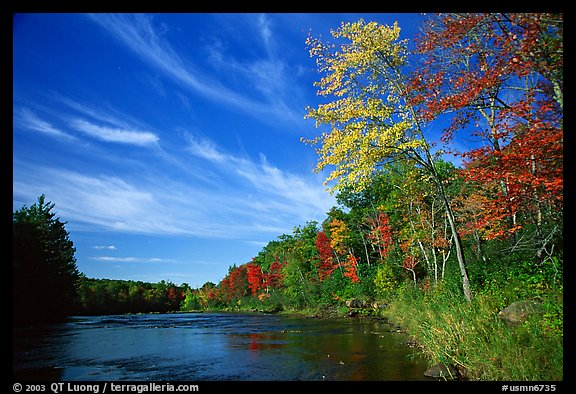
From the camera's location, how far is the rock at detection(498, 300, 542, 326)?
705 cm

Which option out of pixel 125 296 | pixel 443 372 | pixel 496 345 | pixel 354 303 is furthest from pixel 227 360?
pixel 125 296

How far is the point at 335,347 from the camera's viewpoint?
43.0 feet

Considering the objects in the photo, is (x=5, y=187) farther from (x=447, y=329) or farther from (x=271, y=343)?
(x=271, y=343)

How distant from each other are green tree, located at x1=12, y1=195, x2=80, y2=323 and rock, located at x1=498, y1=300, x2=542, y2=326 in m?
34.3

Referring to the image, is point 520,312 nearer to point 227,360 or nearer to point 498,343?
point 498,343

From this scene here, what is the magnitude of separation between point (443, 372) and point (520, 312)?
6.82 ft

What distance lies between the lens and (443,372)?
7.84 m

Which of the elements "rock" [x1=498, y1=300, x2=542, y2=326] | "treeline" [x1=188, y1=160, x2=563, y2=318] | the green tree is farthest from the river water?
the green tree

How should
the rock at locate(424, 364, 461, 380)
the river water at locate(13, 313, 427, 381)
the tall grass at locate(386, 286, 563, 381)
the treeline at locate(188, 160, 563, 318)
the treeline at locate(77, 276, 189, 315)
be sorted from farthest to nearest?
1. the treeline at locate(77, 276, 189, 315)
2. the treeline at locate(188, 160, 563, 318)
3. the river water at locate(13, 313, 427, 381)
4. the rock at locate(424, 364, 461, 380)
5. the tall grass at locate(386, 286, 563, 381)

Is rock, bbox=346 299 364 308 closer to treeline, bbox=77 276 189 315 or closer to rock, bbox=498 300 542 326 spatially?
rock, bbox=498 300 542 326

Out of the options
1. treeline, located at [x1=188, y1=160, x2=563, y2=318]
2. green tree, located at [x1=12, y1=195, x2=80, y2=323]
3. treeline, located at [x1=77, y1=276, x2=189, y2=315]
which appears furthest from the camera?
treeline, located at [x1=77, y1=276, x2=189, y2=315]

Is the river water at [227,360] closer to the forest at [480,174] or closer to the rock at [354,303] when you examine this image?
the forest at [480,174]

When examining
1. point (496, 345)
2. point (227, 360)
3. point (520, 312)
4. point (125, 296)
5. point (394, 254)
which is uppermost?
point (394, 254)

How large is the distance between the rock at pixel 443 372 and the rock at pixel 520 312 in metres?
1.51
